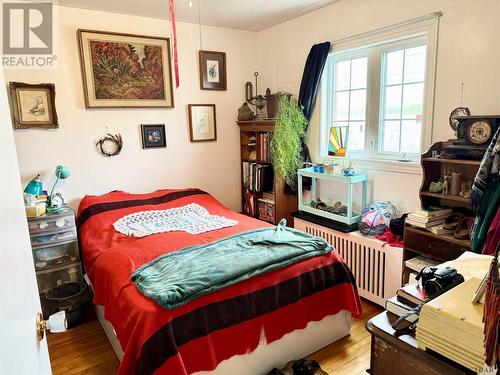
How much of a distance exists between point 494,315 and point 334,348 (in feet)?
5.77

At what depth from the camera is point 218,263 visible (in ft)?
6.28

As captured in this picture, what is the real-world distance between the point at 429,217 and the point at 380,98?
43.9 inches

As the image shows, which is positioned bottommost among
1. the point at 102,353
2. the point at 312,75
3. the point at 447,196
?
the point at 102,353

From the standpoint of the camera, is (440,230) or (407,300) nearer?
(407,300)

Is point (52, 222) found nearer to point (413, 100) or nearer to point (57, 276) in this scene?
point (57, 276)

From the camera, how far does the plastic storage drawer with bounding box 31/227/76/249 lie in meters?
2.61

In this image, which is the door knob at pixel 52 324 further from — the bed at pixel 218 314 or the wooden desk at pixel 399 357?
the wooden desk at pixel 399 357

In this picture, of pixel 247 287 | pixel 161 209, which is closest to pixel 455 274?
pixel 247 287

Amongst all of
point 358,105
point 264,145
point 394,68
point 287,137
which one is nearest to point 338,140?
point 358,105

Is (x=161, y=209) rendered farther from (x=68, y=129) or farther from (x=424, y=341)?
(x=424, y=341)

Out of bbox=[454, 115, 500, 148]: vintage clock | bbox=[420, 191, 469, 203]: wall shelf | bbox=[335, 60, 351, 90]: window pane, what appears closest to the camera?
bbox=[454, 115, 500, 148]: vintage clock

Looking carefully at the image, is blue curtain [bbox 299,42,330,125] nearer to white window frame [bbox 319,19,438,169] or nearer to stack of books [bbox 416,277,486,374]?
white window frame [bbox 319,19,438,169]

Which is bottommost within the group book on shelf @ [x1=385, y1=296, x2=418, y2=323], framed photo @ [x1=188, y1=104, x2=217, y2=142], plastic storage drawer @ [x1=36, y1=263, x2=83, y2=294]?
plastic storage drawer @ [x1=36, y1=263, x2=83, y2=294]

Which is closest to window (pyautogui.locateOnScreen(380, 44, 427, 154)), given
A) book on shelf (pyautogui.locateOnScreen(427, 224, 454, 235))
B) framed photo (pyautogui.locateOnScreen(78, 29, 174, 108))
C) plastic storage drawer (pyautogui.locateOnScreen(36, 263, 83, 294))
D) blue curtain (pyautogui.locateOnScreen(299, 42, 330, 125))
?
blue curtain (pyautogui.locateOnScreen(299, 42, 330, 125))
